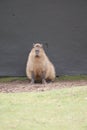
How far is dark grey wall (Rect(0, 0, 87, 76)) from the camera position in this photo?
40.5ft

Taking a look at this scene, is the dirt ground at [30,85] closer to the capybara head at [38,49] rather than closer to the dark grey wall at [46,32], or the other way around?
the dark grey wall at [46,32]

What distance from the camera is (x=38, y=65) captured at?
12.1 metres

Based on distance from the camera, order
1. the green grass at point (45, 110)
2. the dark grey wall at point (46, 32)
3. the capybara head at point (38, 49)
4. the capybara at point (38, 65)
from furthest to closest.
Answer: the dark grey wall at point (46, 32) < the capybara at point (38, 65) < the capybara head at point (38, 49) < the green grass at point (45, 110)

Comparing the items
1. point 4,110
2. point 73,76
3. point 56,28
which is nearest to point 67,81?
point 73,76

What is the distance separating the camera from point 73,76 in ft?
41.7

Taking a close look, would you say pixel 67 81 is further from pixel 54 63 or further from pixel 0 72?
pixel 0 72

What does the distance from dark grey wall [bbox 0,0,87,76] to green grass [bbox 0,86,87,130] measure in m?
3.56

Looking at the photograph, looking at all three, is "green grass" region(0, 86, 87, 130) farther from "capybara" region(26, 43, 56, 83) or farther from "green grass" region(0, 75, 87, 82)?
"green grass" region(0, 75, 87, 82)

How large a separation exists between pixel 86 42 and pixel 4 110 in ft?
17.9

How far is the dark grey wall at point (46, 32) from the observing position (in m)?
12.3

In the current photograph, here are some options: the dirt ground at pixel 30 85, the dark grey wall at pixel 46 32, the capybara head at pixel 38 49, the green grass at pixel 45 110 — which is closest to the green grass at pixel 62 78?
the dark grey wall at pixel 46 32

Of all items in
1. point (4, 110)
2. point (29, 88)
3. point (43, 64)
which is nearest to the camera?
point (4, 110)

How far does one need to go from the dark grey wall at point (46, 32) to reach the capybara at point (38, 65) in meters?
0.42

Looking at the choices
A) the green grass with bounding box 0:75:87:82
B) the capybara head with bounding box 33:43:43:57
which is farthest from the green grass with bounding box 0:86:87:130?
the green grass with bounding box 0:75:87:82
